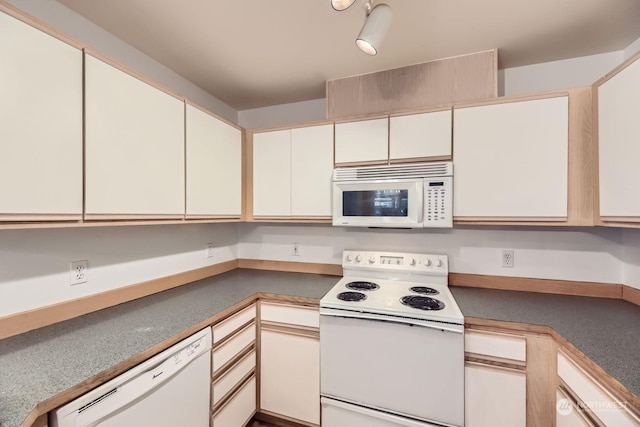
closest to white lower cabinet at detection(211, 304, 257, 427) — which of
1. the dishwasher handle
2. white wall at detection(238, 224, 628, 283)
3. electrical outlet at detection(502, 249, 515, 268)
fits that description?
the dishwasher handle

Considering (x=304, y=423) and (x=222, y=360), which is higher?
(x=222, y=360)

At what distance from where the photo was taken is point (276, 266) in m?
2.46

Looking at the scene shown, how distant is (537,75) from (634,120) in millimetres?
816

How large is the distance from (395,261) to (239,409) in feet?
4.48

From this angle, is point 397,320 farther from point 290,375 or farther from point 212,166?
point 212,166

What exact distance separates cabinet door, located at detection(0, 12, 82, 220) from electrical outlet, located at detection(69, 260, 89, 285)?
0.44 m

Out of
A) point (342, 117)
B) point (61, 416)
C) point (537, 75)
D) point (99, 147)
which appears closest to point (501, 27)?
point (537, 75)

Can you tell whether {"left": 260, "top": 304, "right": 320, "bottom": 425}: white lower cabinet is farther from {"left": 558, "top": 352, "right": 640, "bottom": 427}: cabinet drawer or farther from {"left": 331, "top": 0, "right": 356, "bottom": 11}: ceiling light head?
{"left": 331, "top": 0, "right": 356, "bottom": 11}: ceiling light head

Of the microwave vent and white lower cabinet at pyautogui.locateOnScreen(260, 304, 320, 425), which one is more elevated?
the microwave vent

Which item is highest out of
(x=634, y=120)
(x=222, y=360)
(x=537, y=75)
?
(x=537, y=75)

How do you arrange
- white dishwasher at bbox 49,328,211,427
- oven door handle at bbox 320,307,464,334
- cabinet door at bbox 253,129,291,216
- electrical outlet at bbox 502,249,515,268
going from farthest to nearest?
cabinet door at bbox 253,129,291,216 → electrical outlet at bbox 502,249,515,268 → oven door handle at bbox 320,307,464,334 → white dishwasher at bbox 49,328,211,427

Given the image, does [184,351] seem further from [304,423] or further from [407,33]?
[407,33]

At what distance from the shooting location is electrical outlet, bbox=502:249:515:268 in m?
1.84

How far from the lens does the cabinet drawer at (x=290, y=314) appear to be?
1652 millimetres
